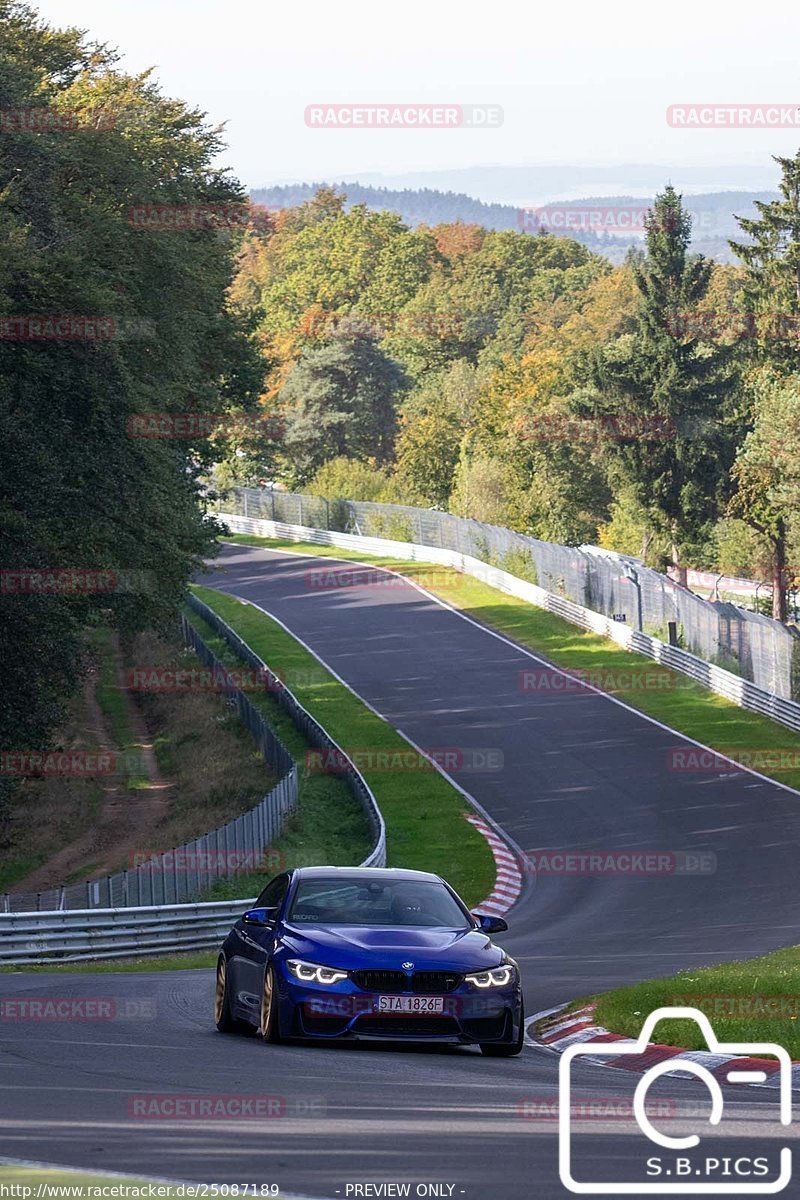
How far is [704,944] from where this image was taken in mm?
23656

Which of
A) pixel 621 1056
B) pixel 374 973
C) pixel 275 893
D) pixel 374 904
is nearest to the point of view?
pixel 374 973

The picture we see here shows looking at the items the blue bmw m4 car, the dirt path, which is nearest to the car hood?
the blue bmw m4 car

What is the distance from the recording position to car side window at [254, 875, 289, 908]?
44.8 ft

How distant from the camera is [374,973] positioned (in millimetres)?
12023

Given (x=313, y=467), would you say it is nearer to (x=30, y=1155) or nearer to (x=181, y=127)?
(x=181, y=127)

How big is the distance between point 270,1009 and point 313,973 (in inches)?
21.6

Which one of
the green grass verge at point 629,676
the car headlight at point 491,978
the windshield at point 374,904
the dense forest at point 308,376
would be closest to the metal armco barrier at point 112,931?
the dense forest at point 308,376

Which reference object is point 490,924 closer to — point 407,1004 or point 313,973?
point 407,1004

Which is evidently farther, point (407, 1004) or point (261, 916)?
point (261, 916)

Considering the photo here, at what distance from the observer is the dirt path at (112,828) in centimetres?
3525

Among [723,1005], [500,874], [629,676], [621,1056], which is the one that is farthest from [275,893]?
[629,676]

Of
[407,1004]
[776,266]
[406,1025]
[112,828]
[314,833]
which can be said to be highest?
[776,266]

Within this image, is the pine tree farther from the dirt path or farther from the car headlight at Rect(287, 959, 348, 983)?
the car headlight at Rect(287, 959, 348, 983)

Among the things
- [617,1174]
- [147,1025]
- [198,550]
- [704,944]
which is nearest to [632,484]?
[198,550]
